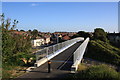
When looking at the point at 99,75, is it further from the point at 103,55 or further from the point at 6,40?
the point at 103,55

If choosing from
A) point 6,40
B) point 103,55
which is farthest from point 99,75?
point 103,55

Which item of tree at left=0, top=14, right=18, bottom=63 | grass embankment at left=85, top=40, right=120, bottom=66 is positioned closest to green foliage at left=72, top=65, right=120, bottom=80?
tree at left=0, top=14, right=18, bottom=63

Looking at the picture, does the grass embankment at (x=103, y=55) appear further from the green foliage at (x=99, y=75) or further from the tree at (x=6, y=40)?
the tree at (x=6, y=40)

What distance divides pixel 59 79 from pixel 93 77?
5.83 ft

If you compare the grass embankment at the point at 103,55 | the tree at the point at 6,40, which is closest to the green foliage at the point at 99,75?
the tree at the point at 6,40

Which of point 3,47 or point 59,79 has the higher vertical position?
point 3,47

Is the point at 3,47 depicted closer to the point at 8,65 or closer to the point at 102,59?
the point at 8,65

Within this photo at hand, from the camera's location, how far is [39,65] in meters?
10.8

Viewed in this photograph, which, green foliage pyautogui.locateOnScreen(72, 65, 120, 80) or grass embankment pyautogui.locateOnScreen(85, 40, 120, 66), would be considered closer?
green foliage pyautogui.locateOnScreen(72, 65, 120, 80)

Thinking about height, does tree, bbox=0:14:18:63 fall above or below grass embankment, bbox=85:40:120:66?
above

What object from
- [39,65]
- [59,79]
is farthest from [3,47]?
[39,65]

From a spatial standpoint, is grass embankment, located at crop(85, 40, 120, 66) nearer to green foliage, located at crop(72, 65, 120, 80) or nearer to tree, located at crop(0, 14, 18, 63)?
green foliage, located at crop(72, 65, 120, 80)

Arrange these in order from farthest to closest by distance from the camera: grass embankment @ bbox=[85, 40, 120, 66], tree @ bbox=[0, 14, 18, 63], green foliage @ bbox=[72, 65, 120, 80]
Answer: grass embankment @ bbox=[85, 40, 120, 66] → green foliage @ bbox=[72, 65, 120, 80] → tree @ bbox=[0, 14, 18, 63]

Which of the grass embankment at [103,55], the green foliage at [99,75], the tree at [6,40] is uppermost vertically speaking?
the tree at [6,40]
